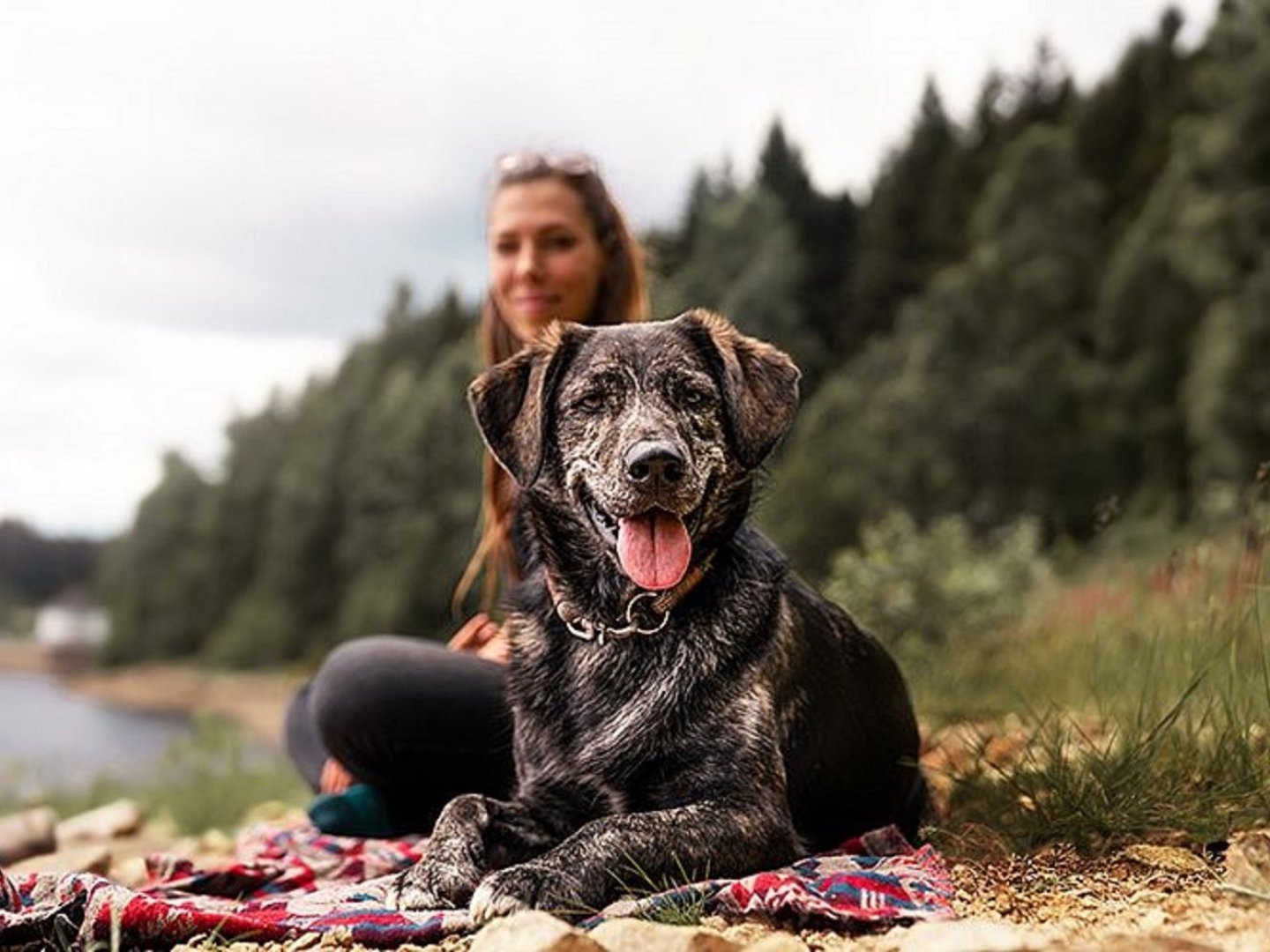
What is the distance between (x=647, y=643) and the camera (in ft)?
11.1

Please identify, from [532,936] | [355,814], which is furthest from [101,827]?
[532,936]

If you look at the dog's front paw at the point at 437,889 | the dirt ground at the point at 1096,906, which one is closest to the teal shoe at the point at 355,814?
the dog's front paw at the point at 437,889

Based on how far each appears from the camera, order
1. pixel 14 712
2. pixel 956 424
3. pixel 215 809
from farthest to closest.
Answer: pixel 14 712 < pixel 956 424 < pixel 215 809

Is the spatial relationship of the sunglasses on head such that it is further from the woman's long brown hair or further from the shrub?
the shrub

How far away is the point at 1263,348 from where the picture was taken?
21453 millimetres

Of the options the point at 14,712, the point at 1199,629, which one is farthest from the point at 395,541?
the point at 1199,629

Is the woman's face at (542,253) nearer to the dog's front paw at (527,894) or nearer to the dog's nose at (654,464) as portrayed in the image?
the dog's nose at (654,464)

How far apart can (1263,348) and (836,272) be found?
50.6 feet

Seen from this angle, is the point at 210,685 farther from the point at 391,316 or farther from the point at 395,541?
the point at 391,316

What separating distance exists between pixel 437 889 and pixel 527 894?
1.18 ft

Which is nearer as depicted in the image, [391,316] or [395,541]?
[395,541]

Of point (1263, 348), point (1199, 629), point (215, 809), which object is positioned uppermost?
point (1263, 348)

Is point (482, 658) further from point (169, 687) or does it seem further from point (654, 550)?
point (169, 687)

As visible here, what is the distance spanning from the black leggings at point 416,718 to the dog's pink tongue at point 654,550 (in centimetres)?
172
